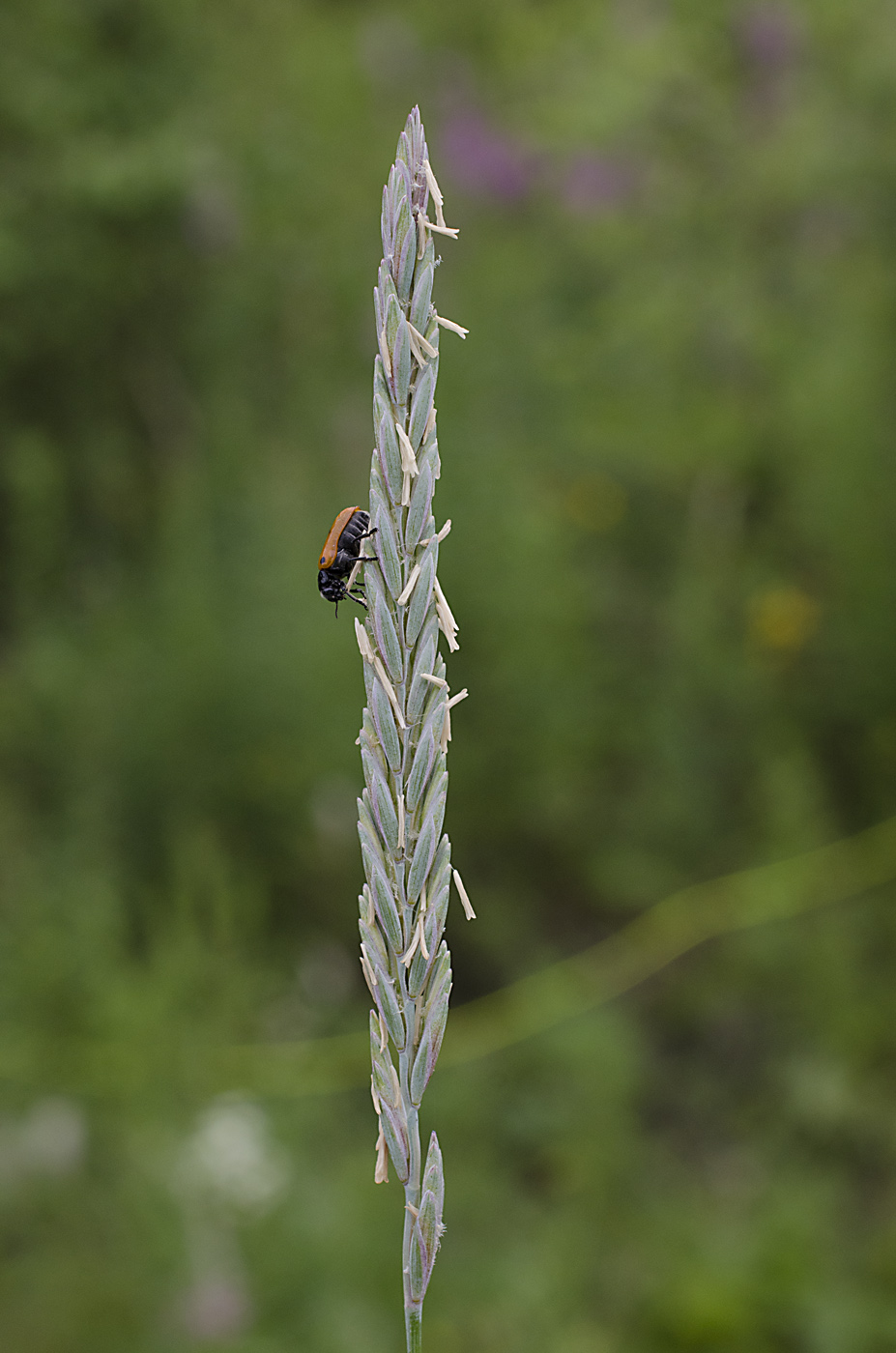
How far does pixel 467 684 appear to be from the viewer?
2662 mm

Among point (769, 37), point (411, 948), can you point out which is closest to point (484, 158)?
point (769, 37)

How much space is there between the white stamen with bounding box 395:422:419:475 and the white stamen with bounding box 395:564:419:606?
35mm

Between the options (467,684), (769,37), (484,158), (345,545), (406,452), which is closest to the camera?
(406,452)

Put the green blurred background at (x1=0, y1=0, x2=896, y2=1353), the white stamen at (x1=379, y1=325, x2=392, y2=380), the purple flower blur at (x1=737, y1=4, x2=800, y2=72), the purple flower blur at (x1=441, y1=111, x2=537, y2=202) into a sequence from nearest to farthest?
the white stamen at (x1=379, y1=325, x2=392, y2=380)
the green blurred background at (x1=0, y1=0, x2=896, y2=1353)
the purple flower blur at (x1=737, y1=4, x2=800, y2=72)
the purple flower blur at (x1=441, y1=111, x2=537, y2=202)

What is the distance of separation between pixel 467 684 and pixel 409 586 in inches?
89.8

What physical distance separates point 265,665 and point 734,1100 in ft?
4.65

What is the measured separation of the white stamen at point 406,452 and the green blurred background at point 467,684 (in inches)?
58.2

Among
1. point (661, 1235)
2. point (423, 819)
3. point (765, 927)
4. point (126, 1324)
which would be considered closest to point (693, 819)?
point (765, 927)

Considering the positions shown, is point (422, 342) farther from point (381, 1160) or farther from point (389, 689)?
point (381, 1160)

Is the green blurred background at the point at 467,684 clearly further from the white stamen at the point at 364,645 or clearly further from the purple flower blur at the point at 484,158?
the white stamen at the point at 364,645

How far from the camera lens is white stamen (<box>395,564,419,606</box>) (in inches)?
15.0

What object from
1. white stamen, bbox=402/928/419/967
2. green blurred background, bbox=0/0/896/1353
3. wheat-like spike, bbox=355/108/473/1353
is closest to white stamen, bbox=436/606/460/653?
wheat-like spike, bbox=355/108/473/1353

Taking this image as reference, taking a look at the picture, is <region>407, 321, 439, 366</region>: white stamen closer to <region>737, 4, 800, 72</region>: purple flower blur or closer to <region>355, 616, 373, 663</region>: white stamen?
<region>355, 616, 373, 663</region>: white stamen

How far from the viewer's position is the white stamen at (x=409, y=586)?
0.38 metres
